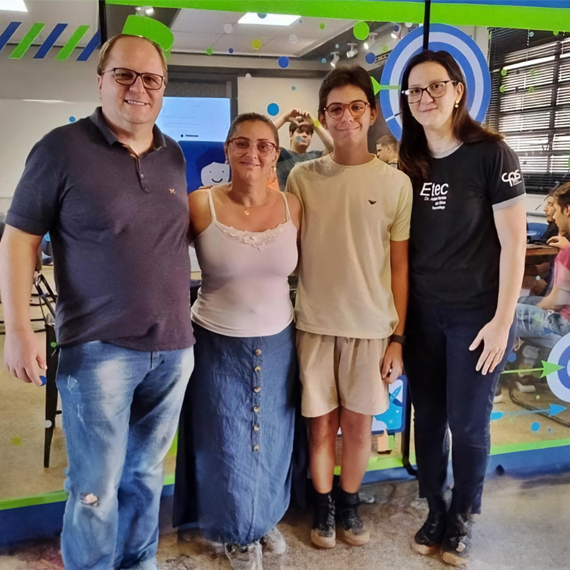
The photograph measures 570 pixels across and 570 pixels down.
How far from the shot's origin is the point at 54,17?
1.72 meters

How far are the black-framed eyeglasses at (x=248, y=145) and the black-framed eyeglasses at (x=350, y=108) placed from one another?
240 mm

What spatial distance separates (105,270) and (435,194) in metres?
1.04

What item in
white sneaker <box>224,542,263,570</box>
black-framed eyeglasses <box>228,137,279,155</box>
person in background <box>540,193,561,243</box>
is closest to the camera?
black-framed eyeglasses <box>228,137,279,155</box>

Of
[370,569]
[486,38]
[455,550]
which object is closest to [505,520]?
[455,550]

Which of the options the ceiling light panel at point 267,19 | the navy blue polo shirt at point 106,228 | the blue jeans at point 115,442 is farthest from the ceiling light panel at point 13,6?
the blue jeans at point 115,442

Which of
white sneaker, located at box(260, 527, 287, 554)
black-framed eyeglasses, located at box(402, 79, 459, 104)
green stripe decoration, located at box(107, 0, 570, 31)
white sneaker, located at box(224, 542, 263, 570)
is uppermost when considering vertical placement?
green stripe decoration, located at box(107, 0, 570, 31)

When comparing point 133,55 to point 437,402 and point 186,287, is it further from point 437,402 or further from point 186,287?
point 437,402

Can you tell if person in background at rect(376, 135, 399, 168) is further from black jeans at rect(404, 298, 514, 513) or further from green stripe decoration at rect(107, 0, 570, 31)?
black jeans at rect(404, 298, 514, 513)

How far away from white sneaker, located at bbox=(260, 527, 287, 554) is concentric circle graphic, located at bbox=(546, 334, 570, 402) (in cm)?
138

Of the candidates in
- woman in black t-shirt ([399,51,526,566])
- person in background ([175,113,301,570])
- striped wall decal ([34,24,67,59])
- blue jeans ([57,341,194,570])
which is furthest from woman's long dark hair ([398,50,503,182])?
striped wall decal ([34,24,67,59])

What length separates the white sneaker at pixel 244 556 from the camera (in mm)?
1823

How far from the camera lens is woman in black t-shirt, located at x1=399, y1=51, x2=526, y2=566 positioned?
172cm

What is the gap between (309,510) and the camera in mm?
2191

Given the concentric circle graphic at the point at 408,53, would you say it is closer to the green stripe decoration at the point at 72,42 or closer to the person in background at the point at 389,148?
the person in background at the point at 389,148
